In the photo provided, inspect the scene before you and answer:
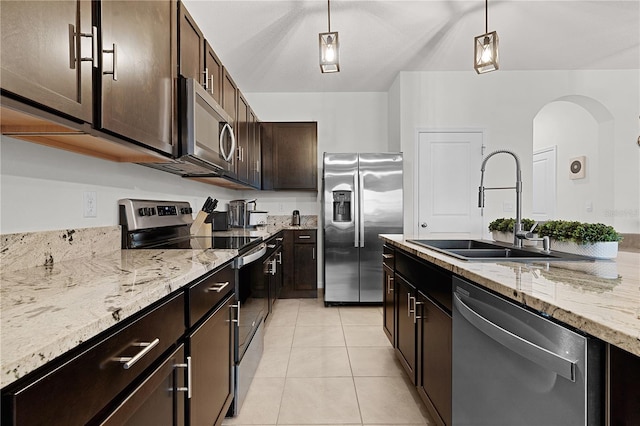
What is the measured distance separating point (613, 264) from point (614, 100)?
13.3 feet

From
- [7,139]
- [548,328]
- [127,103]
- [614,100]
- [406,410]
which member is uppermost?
[614,100]

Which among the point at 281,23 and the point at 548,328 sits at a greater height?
the point at 281,23

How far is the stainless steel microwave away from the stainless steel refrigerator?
1.88 m

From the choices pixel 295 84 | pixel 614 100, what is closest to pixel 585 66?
pixel 614 100

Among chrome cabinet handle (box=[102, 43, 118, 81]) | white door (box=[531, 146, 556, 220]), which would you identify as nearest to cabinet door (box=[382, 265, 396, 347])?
Result: chrome cabinet handle (box=[102, 43, 118, 81])

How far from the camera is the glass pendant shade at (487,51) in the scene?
2025 millimetres

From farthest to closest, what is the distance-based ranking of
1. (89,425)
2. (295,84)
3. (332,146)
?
(332,146) < (295,84) < (89,425)

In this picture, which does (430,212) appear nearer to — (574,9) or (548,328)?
(574,9)

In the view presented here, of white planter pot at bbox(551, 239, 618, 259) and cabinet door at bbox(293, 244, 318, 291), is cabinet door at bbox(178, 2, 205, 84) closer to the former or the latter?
white planter pot at bbox(551, 239, 618, 259)

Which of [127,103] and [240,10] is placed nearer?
[127,103]

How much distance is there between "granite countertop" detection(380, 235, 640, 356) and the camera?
60cm

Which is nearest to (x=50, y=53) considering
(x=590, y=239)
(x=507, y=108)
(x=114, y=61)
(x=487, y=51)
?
(x=114, y=61)

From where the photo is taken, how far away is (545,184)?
542cm

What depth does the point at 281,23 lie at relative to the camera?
288cm
